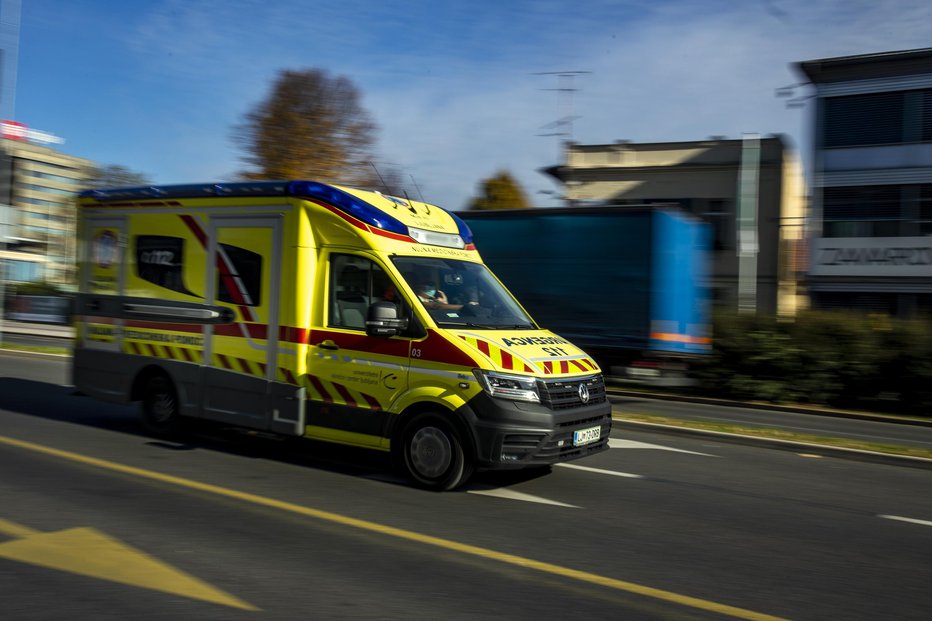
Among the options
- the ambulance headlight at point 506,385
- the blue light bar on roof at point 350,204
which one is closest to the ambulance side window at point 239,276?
the blue light bar on roof at point 350,204

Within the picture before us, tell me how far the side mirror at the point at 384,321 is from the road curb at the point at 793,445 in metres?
5.50

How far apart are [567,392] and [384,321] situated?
1.68 m

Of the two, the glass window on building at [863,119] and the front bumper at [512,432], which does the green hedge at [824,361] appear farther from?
the glass window on building at [863,119]

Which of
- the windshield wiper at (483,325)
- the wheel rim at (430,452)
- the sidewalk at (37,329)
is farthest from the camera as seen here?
the sidewalk at (37,329)

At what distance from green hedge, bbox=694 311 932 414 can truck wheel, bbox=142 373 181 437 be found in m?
12.4

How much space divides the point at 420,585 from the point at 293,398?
3.51m

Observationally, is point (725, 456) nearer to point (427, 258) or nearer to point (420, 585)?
point (427, 258)

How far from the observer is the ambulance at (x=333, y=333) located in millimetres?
7016

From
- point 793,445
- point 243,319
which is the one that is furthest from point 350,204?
point 793,445

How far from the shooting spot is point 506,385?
22.5 ft

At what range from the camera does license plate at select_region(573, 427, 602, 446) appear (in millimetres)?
7223

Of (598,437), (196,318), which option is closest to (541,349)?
(598,437)

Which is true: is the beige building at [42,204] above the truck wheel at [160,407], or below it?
above

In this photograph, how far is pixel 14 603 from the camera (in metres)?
4.31
